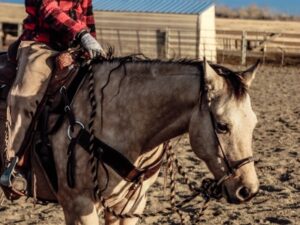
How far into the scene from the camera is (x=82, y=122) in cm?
360

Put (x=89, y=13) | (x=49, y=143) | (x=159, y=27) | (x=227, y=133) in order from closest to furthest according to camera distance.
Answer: (x=227, y=133) < (x=49, y=143) < (x=89, y=13) < (x=159, y=27)

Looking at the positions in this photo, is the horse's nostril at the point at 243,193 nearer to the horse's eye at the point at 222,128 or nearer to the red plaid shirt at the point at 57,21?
the horse's eye at the point at 222,128

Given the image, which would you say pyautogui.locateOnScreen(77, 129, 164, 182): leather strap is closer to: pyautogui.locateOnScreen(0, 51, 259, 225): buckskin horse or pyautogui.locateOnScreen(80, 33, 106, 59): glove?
pyautogui.locateOnScreen(0, 51, 259, 225): buckskin horse

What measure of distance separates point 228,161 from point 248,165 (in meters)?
0.10

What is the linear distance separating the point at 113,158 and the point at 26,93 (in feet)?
2.28

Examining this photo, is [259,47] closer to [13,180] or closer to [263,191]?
[263,191]

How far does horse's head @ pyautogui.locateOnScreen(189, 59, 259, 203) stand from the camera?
10.1 feet

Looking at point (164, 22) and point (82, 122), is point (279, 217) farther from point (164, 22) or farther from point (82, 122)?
point (164, 22)

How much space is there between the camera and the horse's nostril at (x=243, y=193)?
307 centimetres

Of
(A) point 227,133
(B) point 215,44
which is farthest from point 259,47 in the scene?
(A) point 227,133

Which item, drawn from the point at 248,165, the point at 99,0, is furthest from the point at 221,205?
the point at 99,0

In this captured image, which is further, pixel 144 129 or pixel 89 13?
pixel 89 13

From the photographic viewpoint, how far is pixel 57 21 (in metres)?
3.83

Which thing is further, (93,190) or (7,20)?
(7,20)
